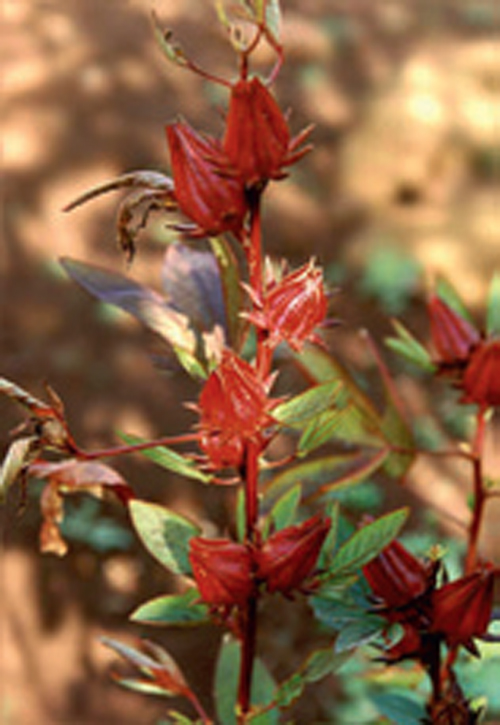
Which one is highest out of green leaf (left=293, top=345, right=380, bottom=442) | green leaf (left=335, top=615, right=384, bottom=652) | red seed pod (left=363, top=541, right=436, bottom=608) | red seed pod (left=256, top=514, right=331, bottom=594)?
green leaf (left=293, top=345, right=380, bottom=442)

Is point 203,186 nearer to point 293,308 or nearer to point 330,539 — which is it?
point 293,308

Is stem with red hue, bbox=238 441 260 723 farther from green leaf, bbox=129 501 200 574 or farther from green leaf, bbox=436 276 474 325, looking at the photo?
green leaf, bbox=436 276 474 325

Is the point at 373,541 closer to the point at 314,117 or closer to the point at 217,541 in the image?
the point at 217,541

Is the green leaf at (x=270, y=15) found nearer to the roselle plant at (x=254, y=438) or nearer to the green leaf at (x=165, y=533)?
the roselle plant at (x=254, y=438)

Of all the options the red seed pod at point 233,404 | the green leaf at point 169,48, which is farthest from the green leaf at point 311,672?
the green leaf at point 169,48

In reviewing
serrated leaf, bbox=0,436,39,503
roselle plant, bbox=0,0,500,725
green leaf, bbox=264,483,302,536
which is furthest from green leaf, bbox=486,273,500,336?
serrated leaf, bbox=0,436,39,503
